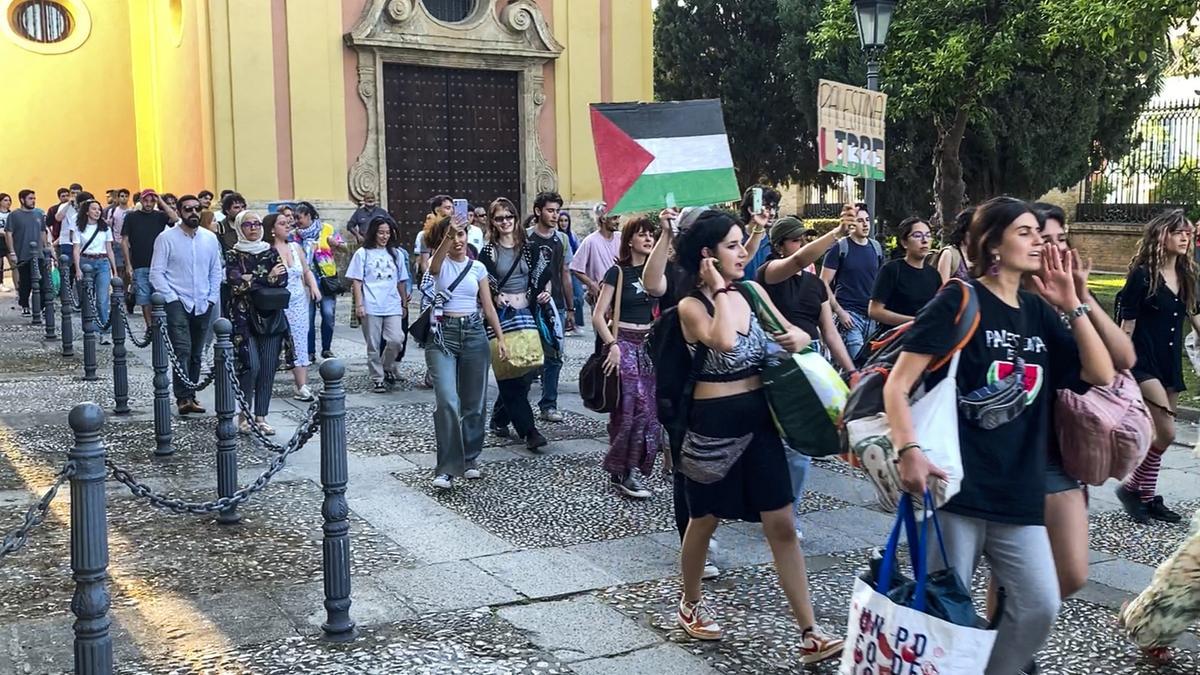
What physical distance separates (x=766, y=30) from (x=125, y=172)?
16038mm

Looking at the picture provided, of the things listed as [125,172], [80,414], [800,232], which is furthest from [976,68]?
[125,172]

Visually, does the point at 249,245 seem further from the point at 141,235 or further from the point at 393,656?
the point at 141,235

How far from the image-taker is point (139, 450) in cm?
816

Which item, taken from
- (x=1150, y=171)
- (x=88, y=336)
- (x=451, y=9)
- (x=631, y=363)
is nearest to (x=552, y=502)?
(x=631, y=363)

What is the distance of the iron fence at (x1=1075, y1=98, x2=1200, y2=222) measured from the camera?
935 inches

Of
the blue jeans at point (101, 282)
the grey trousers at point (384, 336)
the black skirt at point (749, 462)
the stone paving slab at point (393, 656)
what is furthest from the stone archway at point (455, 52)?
the black skirt at point (749, 462)

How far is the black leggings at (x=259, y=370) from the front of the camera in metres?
8.61

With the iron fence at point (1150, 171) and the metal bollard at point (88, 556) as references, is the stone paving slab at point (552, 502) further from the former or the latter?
the iron fence at point (1150, 171)

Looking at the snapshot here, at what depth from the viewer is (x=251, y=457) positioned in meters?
7.95

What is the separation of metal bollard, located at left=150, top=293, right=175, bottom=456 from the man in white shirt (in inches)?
35.9

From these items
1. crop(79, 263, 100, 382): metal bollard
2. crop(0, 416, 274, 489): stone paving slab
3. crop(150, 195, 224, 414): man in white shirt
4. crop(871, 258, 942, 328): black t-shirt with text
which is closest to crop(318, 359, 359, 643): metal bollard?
crop(0, 416, 274, 489): stone paving slab

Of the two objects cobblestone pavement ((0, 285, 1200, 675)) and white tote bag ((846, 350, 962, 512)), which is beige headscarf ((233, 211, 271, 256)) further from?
white tote bag ((846, 350, 962, 512))

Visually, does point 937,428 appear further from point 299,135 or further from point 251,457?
point 299,135

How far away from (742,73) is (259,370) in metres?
23.4
